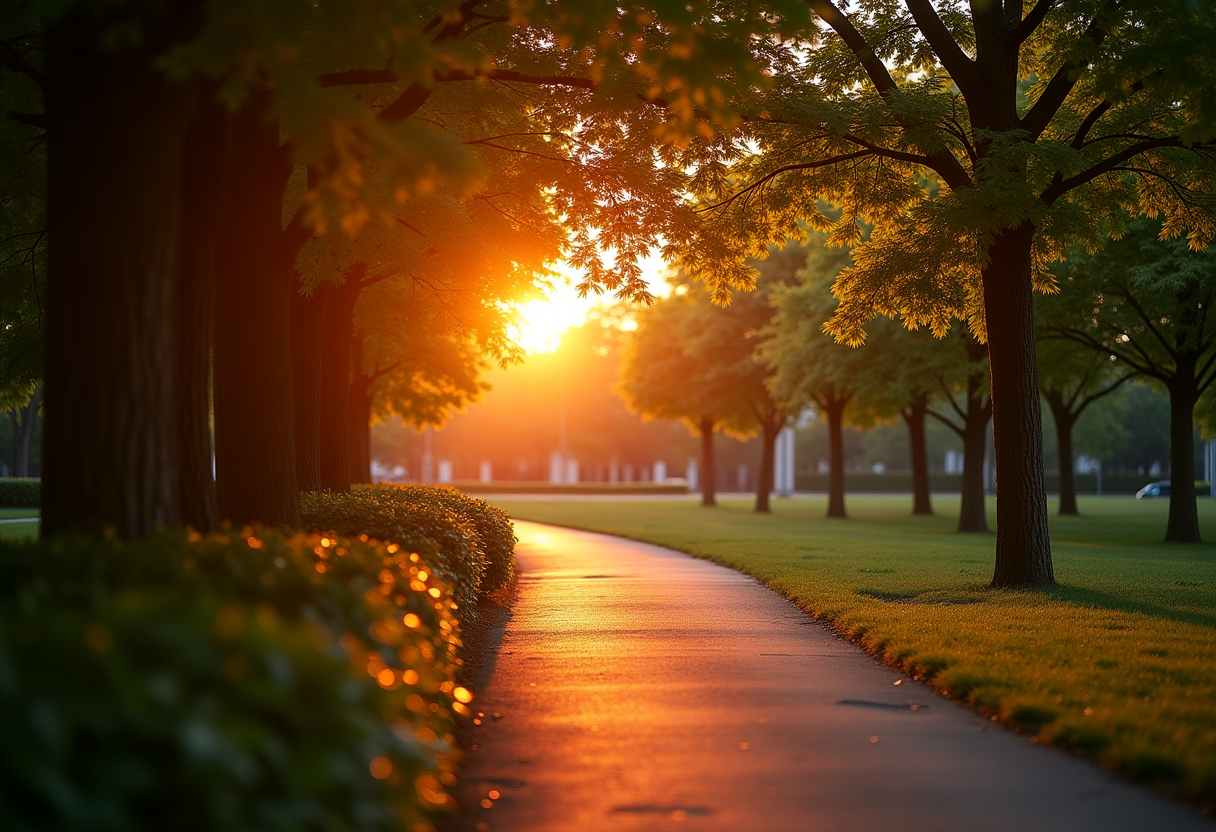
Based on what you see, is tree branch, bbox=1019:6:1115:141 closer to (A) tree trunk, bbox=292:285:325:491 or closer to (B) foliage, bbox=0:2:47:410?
(A) tree trunk, bbox=292:285:325:491

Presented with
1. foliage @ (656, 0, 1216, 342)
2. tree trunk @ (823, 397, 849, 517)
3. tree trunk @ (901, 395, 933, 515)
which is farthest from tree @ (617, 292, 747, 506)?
foliage @ (656, 0, 1216, 342)

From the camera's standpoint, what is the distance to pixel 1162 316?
80.3ft

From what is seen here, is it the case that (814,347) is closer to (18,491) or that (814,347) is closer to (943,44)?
(943,44)

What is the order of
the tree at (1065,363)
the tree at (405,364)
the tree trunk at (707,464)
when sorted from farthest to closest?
the tree trunk at (707,464) → the tree at (1065,363) → the tree at (405,364)

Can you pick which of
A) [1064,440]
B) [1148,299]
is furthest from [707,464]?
[1148,299]

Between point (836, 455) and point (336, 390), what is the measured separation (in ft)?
91.0

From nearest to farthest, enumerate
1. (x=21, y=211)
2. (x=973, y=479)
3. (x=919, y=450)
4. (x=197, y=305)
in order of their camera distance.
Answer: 1. (x=197, y=305)
2. (x=21, y=211)
3. (x=973, y=479)
4. (x=919, y=450)

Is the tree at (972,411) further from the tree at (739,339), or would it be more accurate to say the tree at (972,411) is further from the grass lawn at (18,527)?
the grass lawn at (18,527)

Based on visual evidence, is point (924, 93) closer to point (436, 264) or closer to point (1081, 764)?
point (436, 264)

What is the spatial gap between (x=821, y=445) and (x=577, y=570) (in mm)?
94033

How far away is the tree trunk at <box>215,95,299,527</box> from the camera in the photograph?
937 centimetres

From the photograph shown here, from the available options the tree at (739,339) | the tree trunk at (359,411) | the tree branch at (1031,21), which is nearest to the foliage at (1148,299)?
the tree branch at (1031,21)

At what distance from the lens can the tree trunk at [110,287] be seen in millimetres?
5715

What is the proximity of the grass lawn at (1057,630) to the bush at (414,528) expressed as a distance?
3.83 metres
